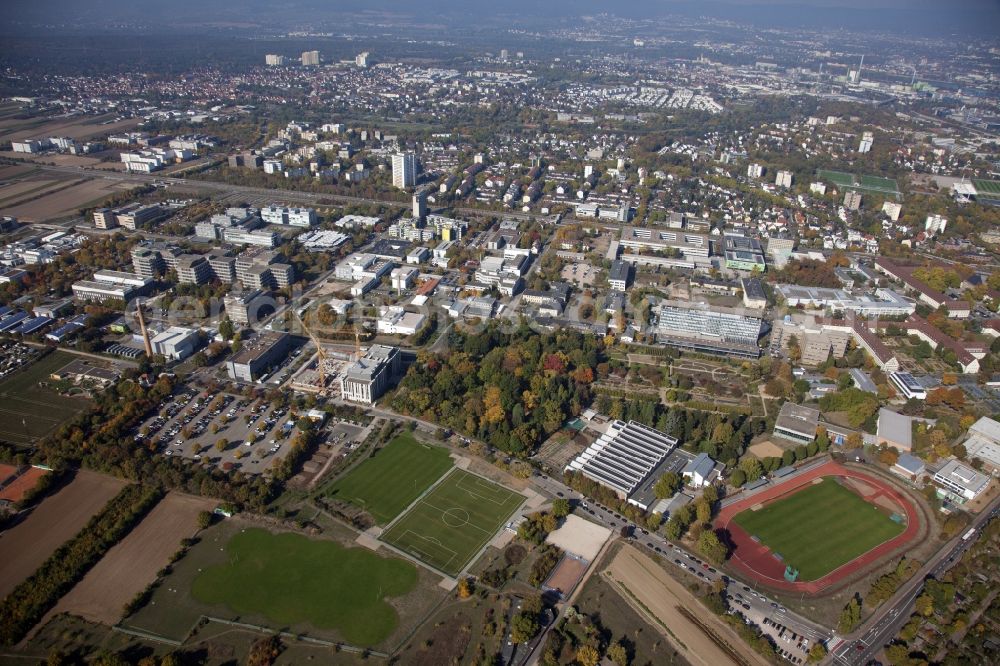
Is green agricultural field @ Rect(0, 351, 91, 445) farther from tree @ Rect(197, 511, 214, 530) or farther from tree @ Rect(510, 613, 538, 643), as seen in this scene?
tree @ Rect(510, 613, 538, 643)

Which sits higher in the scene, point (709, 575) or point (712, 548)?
point (712, 548)

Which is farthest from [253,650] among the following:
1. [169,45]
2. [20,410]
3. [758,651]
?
[169,45]

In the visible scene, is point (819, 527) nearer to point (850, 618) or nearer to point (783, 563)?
point (783, 563)

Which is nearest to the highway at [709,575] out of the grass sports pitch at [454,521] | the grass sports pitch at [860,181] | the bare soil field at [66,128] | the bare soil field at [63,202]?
the grass sports pitch at [454,521]

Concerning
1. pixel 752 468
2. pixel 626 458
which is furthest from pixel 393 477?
pixel 752 468

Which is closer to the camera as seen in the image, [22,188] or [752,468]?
[752,468]

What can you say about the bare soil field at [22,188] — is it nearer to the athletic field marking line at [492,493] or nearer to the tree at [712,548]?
the athletic field marking line at [492,493]
